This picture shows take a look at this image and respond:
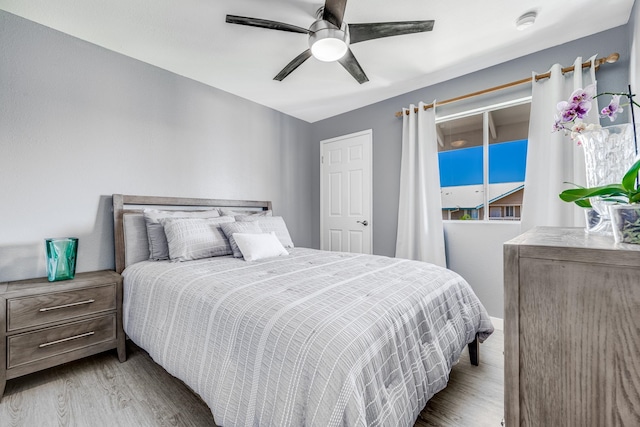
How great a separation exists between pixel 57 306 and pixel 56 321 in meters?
0.10

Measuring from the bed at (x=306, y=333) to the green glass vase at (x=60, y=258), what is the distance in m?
0.40

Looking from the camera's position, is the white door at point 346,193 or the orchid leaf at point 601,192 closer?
the orchid leaf at point 601,192

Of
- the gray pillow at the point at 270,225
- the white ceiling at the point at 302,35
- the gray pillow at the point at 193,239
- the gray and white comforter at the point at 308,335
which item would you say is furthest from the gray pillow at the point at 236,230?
the white ceiling at the point at 302,35

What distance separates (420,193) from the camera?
3.17 meters

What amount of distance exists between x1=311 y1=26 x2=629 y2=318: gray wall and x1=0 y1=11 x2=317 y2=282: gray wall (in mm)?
1668

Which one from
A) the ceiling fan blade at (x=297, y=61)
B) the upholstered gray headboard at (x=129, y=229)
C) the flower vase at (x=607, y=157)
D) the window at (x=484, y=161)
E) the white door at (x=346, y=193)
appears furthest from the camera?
the white door at (x=346, y=193)

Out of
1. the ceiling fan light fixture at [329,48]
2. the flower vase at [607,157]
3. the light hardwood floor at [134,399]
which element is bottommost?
the light hardwood floor at [134,399]

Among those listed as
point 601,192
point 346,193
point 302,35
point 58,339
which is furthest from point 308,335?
point 346,193

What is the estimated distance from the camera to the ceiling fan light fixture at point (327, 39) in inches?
71.7

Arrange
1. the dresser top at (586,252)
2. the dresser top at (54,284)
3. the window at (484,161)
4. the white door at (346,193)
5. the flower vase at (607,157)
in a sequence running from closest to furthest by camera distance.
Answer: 1. the dresser top at (586,252)
2. the flower vase at (607,157)
3. the dresser top at (54,284)
4. the window at (484,161)
5. the white door at (346,193)

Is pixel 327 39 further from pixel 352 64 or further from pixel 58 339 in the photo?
pixel 58 339

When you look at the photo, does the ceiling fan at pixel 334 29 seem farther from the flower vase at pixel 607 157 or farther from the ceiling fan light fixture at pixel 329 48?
the flower vase at pixel 607 157

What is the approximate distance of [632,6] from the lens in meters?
1.98

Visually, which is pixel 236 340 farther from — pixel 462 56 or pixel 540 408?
pixel 462 56
